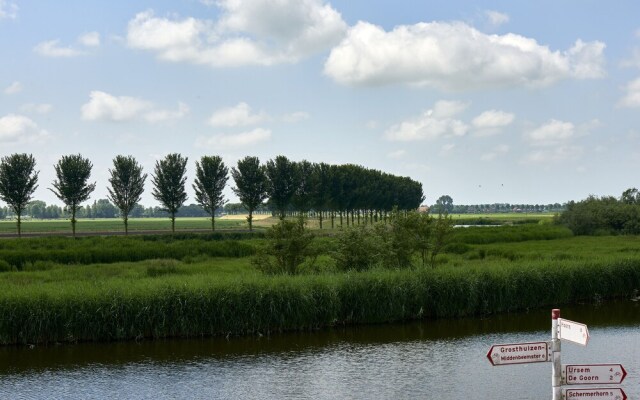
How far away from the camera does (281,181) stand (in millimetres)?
108562

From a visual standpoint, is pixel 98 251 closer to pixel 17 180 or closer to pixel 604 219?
pixel 17 180

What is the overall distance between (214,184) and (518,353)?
9086 centimetres

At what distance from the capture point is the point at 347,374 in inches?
827

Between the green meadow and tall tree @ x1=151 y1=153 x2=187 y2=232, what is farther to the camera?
tall tree @ x1=151 y1=153 x2=187 y2=232

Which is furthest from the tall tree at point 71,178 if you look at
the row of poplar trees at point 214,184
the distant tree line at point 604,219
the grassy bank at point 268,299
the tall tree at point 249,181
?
the distant tree line at point 604,219

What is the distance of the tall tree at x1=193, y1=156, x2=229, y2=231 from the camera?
98.6 metres

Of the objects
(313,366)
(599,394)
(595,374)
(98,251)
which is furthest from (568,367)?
(98,251)

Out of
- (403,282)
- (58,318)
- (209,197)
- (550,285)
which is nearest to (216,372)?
(58,318)

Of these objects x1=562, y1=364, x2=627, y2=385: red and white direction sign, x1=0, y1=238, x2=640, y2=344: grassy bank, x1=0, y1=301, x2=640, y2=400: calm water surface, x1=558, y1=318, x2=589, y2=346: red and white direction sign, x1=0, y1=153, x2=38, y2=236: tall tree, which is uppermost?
x1=0, y1=153, x2=38, y2=236: tall tree

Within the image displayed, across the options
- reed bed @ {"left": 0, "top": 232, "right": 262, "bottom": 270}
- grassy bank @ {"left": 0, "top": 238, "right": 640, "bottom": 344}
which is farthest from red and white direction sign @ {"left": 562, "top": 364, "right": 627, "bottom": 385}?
reed bed @ {"left": 0, "top": 232, "right": 262, "bottom": 270}

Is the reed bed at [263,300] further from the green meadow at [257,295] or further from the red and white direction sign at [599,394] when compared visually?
the red and white direction sign at [599,394]

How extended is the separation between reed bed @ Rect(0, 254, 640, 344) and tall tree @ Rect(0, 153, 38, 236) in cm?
4977

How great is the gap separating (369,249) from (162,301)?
1404cm

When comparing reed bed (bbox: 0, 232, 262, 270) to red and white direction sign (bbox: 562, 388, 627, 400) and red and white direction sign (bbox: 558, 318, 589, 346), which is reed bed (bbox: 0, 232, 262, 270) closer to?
red and white direction sign (bbox: 558, 318, 589, 346)
